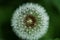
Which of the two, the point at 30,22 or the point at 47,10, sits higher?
the point at 47,10

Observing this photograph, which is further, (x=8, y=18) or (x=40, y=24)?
(x=8, y=18)

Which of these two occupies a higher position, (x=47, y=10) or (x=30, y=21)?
(x=47, y=10)

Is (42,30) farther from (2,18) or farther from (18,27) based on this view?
(2,18)

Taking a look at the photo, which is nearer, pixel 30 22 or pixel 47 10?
pixel 30 22

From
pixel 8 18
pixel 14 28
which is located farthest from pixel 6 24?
pixel 14 28

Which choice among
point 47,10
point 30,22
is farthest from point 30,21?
point 47,10

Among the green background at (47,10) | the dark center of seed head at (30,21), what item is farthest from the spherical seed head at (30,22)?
the green background at (47,10)

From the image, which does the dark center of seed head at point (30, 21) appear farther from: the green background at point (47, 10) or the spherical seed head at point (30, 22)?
the green background at point (47, 10)

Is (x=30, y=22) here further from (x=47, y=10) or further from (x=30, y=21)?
(x=47, y=10)
